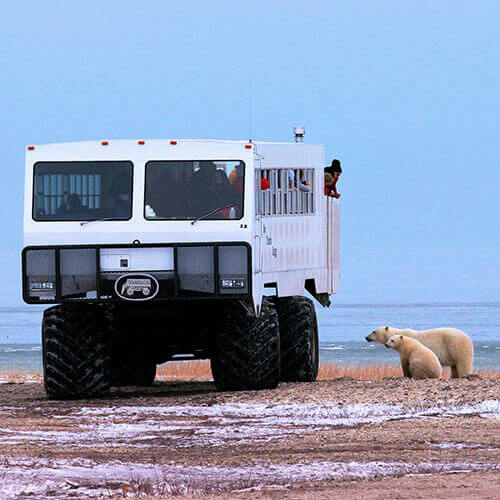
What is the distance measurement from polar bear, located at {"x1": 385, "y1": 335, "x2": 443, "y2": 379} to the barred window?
97.6 inches

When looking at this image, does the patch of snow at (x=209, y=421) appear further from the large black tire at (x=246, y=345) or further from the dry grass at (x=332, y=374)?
the dry grass at (x=332, y=374)

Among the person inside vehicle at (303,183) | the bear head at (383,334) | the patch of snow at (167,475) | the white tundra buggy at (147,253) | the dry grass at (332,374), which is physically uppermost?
the person inside vehicle at (303,183)

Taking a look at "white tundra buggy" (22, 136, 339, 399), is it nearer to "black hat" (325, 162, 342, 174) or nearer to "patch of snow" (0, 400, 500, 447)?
"patch of snow" (0, 400, 500, 447)

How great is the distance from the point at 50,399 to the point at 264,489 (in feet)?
27.0

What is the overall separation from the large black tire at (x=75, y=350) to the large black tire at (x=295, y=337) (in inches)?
127

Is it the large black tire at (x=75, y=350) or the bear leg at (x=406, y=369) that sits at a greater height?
the large black tire at (x=75, y=350)

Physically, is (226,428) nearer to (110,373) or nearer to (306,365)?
(110,373)

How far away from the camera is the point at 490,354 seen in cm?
4688

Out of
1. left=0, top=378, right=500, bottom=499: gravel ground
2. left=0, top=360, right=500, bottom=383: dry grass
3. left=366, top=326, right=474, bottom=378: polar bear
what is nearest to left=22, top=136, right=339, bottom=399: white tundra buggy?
left=0, top=378, right=500, bottom=499: gravel ground

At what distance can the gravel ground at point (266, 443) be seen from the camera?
9.34 m

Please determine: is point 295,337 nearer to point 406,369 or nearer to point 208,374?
point 406,369

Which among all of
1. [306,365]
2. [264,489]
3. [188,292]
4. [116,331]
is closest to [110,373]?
[116,331]

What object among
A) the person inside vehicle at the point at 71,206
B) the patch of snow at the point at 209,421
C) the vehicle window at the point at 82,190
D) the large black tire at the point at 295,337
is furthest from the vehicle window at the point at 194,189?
the large black tire at the point at 295,337

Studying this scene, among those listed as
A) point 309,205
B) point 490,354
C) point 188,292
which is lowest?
point 490,354
